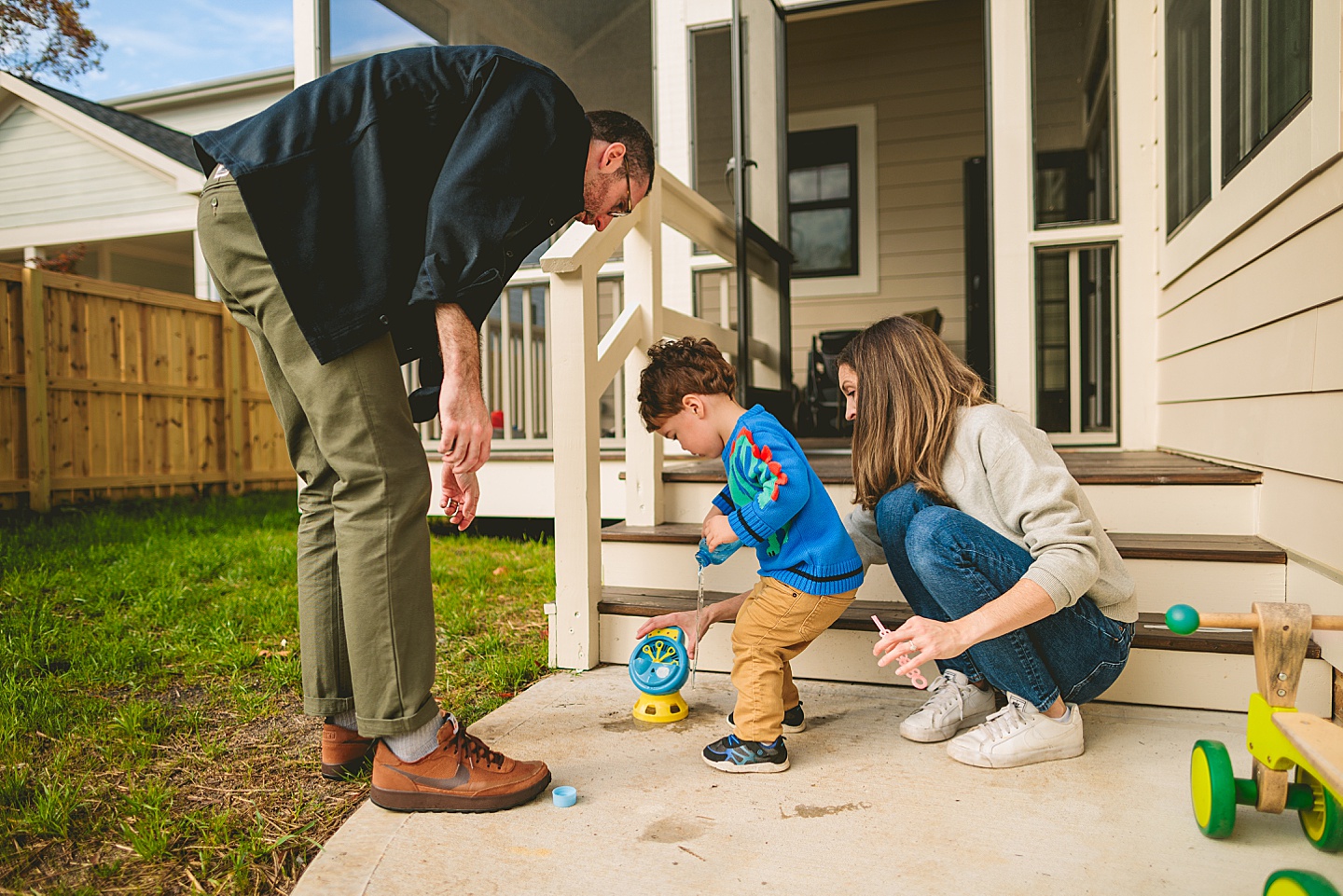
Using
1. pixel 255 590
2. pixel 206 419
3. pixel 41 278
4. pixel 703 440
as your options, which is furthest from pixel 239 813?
pixel 206 419

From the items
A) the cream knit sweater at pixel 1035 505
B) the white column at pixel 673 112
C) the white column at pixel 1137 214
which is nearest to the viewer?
the cream knit sweater at pixel 1035 505

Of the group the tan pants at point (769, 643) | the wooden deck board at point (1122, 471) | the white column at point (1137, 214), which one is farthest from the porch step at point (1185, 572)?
the white column at point (1137, 214)

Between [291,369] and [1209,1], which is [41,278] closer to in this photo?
[291,369]

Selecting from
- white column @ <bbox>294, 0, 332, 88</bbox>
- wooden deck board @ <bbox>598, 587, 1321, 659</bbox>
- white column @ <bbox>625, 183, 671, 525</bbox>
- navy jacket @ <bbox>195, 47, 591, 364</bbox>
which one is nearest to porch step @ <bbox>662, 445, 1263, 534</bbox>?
white column @ <bbox>625, 183, 671, 525</bbox>

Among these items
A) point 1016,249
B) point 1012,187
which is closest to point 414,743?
point 1016,249

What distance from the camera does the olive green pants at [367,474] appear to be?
5.03 feet

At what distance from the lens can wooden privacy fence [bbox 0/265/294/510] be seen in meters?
5.41

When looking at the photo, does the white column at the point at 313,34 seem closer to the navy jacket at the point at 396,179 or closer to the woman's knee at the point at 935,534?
the navy jacket at the point at 396,179

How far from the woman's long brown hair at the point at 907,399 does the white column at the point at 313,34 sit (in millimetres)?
4065

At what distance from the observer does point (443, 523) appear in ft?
18.1

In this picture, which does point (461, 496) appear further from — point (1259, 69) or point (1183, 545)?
point (1259, 69)

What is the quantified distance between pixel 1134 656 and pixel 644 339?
1701 millimetres

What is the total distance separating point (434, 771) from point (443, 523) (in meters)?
4.01

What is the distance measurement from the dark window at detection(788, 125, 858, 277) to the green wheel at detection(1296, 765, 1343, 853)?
5.47m
